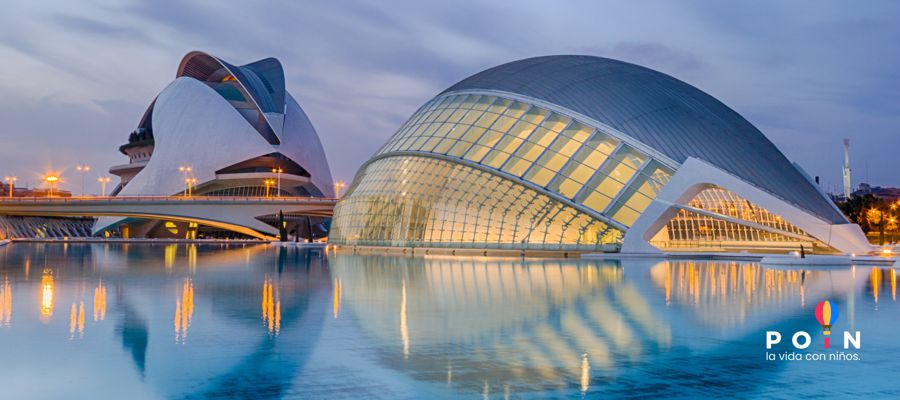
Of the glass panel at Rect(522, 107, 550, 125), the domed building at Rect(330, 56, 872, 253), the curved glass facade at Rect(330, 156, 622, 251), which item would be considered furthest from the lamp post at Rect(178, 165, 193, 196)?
the glass panel at Rect(522, 107, 550, 125)

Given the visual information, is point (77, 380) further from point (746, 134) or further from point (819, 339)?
point (746, 134)

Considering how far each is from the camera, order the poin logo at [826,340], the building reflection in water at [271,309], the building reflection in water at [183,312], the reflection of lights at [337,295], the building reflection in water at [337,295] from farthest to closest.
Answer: the reflection of lights at [337,295]
the building reflection in water at [337,295]
the building reflection in water at [271,309]
the building reflection in water at [183,312]
the poin logo at [826,340]

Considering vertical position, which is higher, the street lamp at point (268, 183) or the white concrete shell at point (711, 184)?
the street lamp at point (268, 183)

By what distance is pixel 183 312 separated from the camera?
13.5 m

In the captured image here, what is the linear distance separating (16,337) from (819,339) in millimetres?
10056

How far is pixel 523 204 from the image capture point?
38.2 metres

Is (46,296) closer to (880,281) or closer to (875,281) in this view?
(875,281)

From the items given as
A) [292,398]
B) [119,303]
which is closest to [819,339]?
[292,398]

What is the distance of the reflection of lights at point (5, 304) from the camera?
12.5 m

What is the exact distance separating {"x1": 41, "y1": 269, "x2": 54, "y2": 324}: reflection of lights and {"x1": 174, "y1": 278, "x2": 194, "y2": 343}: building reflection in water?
1.87m

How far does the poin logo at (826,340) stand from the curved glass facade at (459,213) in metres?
23.8

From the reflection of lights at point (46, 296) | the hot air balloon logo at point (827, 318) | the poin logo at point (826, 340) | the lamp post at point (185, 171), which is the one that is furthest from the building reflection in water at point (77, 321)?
the lamp post at point (185, 171)

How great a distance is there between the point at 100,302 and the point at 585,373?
10144 millimetres

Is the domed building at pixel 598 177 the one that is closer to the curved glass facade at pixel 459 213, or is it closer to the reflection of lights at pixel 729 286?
the curved glass facade at pixel 459 213
